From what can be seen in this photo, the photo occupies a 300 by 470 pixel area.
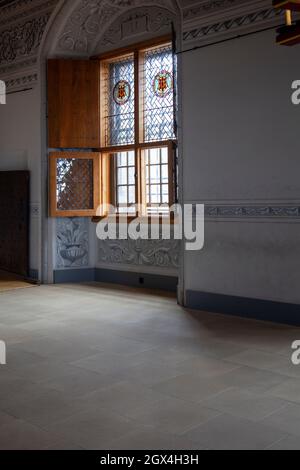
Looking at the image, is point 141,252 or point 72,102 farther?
point 72,102

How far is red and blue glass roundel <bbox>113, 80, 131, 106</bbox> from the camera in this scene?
25.6 ft

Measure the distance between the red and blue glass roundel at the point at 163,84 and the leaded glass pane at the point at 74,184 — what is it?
4.65ft

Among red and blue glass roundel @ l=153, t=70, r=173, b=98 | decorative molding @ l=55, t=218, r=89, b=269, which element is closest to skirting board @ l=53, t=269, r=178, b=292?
decorative molding @ l=55, t=218, r=89, b=269

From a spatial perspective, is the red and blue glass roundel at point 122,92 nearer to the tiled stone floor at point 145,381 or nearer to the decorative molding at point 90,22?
the decorative molding at point 90,22

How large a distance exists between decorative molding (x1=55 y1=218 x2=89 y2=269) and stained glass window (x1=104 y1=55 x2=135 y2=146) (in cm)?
124

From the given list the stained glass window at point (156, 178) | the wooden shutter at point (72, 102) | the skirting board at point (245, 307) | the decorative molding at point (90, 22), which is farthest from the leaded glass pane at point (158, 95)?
the skirting board at point (245, 307)

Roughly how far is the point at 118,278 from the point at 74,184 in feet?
4.72

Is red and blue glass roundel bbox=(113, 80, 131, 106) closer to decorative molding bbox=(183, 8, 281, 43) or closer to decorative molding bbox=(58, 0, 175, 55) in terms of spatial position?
decorative molding bbox=(58, 0, 175, 55)

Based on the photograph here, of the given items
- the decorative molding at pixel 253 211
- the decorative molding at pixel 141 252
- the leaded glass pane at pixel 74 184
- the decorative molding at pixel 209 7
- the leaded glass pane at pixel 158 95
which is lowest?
the decorative molding at pixel 141 252

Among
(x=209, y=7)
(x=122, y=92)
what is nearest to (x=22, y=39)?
(x=122, y=92)

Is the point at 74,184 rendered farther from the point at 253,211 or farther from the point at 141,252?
Result: the point at 253,211

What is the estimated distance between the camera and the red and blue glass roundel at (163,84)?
7219mm

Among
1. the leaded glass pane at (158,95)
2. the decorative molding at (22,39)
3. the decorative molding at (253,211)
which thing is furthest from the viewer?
the decorative molding at (22,39)

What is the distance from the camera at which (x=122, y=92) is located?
7.88m
